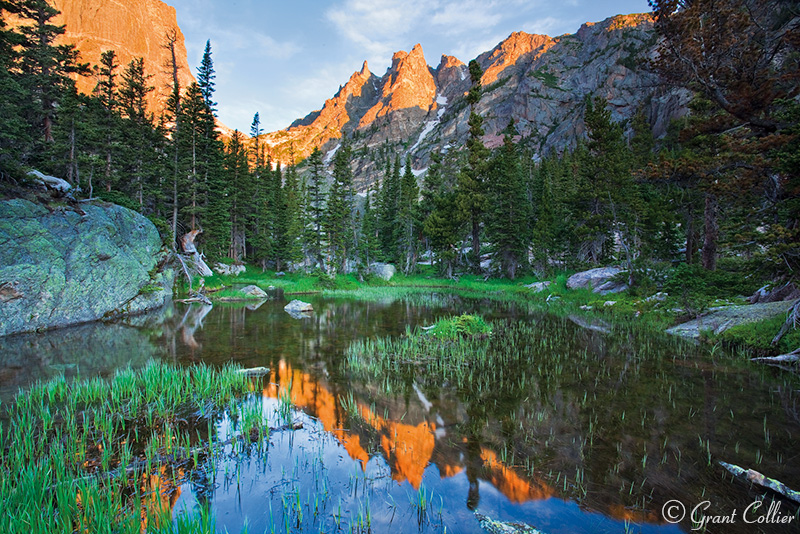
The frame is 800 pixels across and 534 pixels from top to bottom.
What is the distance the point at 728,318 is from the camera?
490 inches

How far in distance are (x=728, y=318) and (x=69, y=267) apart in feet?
90.7

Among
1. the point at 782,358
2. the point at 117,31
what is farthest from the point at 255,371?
the point at 117,31

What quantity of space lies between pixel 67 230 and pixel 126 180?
56.4 ft

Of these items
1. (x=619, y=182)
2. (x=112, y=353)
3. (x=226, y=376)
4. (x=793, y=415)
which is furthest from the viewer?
(x=619, y=182)

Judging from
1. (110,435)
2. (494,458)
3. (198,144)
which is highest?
(198,144)

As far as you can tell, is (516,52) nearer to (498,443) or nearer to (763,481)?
(498,443)

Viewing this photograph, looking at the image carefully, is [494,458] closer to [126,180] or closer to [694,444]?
[694,444]

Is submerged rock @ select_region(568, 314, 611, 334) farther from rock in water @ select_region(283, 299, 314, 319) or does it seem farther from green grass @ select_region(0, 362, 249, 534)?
rock in water @ select_region(283, 299, 314, 319)

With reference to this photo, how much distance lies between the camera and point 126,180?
30.2m

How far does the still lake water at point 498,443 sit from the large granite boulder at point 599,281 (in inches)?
462

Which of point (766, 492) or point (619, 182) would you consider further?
point (619, 182)

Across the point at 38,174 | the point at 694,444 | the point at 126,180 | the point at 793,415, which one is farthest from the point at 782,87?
the point at 126,180

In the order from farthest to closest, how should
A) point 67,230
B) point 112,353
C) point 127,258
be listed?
point 127,258 → point 67,230 → point 112,353

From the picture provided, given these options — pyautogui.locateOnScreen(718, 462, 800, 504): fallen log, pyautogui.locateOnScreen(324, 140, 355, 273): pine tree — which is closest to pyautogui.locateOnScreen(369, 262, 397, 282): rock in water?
pyautogui.locateOnScreen(324, 140, 355, 273): pine tree
